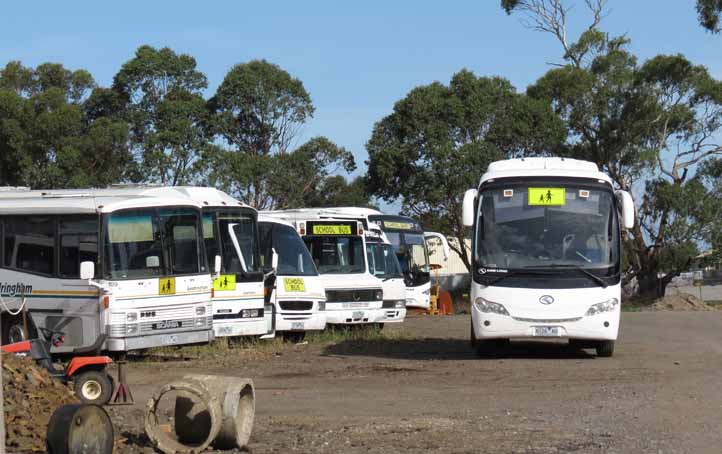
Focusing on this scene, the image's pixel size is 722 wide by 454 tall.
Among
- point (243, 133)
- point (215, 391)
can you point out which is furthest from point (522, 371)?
point (243, 133)

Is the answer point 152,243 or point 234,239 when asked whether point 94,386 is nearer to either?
A: point 152,243

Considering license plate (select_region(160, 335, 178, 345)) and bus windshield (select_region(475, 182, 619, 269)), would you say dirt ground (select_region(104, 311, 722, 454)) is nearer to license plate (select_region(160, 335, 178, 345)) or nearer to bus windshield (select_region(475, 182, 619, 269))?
license plate (select_region(160, 335, 178, 345))

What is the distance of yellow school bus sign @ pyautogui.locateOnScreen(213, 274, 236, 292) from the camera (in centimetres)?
2003

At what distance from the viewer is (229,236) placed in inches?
804

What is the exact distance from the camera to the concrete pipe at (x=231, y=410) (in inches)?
384

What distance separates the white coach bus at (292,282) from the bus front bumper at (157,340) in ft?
11.9

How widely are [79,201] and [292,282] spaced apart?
5.70 meters

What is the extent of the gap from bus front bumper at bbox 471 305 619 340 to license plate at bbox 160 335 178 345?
469cm

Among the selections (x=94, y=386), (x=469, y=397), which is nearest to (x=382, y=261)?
(x=469, y=397)

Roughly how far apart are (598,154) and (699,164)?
398cm

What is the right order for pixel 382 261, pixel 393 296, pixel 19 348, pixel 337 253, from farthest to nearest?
pixel 382 261
pixel 393 296
pixel 337 253
pixel 19 348

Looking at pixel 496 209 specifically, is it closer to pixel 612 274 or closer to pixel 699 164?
pixel 612 274

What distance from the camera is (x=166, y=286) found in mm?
17703

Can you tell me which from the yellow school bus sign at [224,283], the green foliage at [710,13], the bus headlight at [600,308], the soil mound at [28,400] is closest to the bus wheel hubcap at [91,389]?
the soil mound at [28,400]
